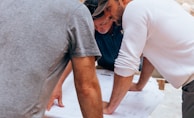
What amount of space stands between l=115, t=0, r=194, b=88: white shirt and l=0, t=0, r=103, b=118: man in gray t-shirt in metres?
0.36

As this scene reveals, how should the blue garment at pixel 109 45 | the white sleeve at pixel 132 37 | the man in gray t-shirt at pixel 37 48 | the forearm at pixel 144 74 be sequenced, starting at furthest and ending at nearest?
the blue garment at pixel 109 45, the forearm at pixel 144 74, the white sleeve at pixel 132 37, the man in gray t-shirt at pixel 37 48

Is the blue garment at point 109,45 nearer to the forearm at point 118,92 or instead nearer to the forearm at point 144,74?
the forearm at point 144,74

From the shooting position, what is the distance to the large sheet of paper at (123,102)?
1.25m

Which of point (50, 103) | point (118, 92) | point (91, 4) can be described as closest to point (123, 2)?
point (91, 4)

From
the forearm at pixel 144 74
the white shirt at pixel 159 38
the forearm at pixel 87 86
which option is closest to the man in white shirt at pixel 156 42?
the white shirt at pixel 159 38

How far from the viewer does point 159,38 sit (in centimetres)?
128

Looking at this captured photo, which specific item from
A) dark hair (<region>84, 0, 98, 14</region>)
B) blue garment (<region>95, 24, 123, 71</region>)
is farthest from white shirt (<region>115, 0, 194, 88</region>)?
blue garment (<region>95, 24, 123, 71</region>)

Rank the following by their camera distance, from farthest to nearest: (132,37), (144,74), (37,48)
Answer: (144,74) → (132,37) → (37,48)

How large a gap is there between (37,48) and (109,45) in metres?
0.90

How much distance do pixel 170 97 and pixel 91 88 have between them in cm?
148

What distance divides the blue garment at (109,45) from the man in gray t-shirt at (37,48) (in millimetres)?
776

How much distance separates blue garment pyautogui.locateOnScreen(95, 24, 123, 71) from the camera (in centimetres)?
171

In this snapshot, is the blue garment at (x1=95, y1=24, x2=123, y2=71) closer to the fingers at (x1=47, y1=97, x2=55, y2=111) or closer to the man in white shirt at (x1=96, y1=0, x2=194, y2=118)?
the man in white shirt at (x1=96, y1=0, x2=194, y2=118)

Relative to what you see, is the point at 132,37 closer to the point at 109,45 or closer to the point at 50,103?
the point at 50,103
